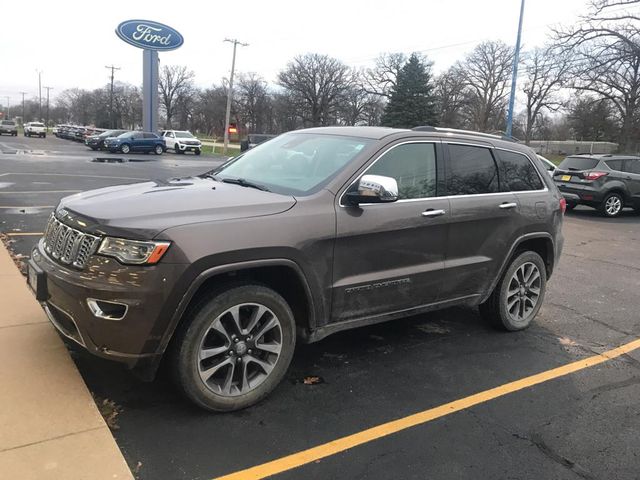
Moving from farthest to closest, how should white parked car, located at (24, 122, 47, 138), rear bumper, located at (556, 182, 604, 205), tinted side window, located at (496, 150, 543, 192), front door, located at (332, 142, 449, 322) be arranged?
white parked car, located at (24, 122, 47, 138) → rear bumper, located at (556, 182, 604, 205) → tinted side window, located at (496, 150, 543, 192) → front door, located at (332, 142, 449, 322)

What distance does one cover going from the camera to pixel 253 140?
125 feet

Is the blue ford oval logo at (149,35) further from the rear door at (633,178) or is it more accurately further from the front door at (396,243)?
the front door at (396,243)

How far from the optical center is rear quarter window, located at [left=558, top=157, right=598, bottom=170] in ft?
46.8

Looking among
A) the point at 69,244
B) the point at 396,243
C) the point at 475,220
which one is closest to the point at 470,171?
the point at 475,220

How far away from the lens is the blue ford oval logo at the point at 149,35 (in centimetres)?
4081

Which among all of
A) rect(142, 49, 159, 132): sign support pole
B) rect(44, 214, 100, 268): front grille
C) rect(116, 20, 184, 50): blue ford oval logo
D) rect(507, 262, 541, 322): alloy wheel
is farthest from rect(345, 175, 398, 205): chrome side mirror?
rect(116, 20, 184, 50): blue ford oval logo

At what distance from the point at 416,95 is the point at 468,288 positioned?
57.3m

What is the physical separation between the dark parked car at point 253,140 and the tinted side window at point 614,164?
8.94 meters

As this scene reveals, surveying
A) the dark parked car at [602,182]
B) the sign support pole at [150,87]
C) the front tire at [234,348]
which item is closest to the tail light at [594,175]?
the dark parked car at [602,182]

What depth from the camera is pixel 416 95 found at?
5862 centimetres

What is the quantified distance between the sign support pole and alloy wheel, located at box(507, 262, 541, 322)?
138ft

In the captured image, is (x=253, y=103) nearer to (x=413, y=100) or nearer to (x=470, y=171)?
(x=413, y=100)

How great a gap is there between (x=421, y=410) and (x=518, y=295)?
1.99m

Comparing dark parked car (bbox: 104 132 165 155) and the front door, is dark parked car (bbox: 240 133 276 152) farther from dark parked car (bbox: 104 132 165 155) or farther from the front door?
dark parked car (bbox: 104 132 165 155)
